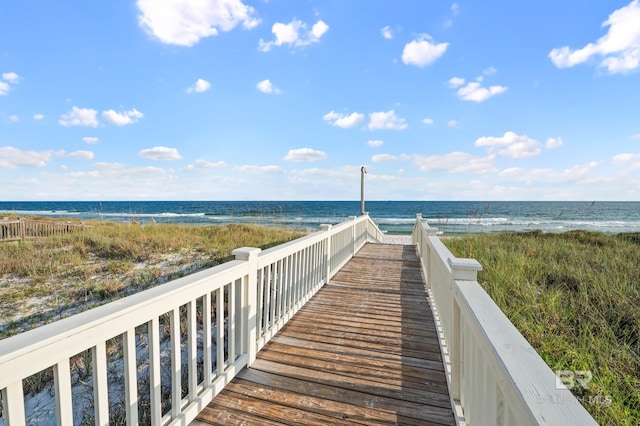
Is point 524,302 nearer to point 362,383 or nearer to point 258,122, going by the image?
point 362,383

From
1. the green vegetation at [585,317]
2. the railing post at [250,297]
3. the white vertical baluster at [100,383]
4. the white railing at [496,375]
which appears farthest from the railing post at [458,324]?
the white vertical baluster at [100,383]

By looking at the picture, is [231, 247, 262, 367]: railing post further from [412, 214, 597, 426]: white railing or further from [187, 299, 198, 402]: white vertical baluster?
[412, 214, 597, 426]: white railing

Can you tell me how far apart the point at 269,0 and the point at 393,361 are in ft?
22.4

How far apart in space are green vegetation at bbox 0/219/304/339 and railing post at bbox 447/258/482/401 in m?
4.82

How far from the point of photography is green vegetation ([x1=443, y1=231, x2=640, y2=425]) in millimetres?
2002

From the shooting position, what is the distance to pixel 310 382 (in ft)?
7.02

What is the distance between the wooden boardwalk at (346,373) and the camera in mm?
1819

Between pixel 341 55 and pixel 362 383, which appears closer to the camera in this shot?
pixel 362 383

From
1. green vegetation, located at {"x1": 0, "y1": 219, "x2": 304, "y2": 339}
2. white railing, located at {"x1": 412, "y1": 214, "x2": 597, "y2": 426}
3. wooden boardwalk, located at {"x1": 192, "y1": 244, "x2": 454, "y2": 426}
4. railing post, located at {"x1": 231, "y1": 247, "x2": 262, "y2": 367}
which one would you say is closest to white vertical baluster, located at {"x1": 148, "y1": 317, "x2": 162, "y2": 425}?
wooden boardwalk, located at {"x1": 192, "y1": 244, "x2": 454, "y2": 426}

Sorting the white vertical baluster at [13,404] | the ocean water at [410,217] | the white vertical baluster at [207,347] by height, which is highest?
the white vertical baluster at [13,404]

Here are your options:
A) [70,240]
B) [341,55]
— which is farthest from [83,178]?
[341,55]

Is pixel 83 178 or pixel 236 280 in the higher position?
pixel 83 178

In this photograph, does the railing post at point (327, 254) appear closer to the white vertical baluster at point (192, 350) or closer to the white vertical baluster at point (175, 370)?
the white vertical baluster at point (192, 350)

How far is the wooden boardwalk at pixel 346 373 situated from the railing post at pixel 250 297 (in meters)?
0.18
